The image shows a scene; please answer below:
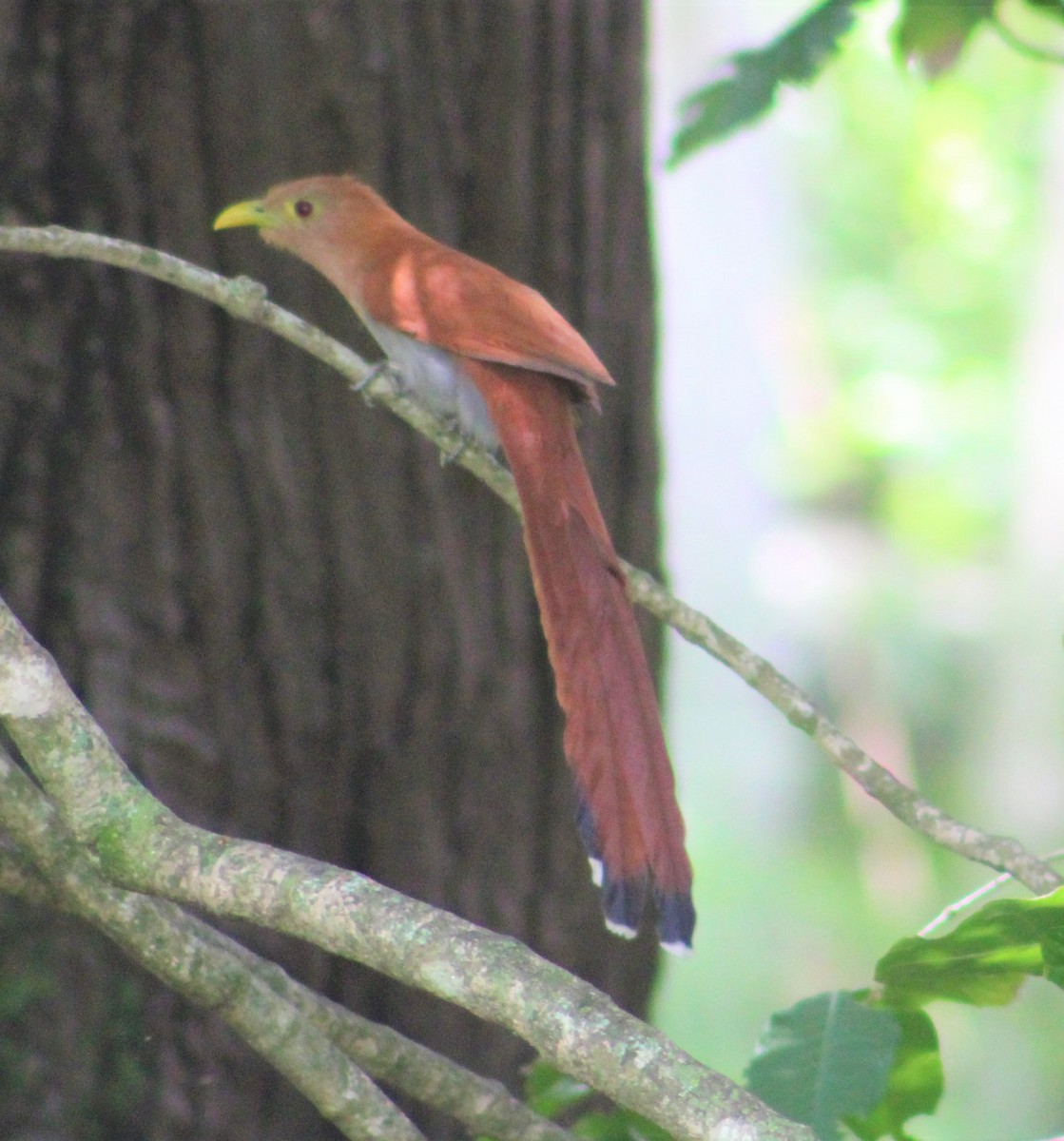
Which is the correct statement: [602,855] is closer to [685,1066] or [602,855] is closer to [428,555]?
[685,1066]


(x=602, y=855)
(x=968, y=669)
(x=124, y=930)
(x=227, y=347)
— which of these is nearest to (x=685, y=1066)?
(x=602, y=855)

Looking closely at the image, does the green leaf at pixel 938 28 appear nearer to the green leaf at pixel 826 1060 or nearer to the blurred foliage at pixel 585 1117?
the green leaf at pixel 826 1060

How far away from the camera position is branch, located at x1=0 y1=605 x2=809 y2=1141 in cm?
108

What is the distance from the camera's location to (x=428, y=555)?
221 cm

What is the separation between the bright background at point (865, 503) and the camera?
7496mm

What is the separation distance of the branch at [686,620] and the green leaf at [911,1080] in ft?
0.61

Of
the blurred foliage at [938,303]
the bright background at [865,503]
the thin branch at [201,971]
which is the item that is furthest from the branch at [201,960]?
the blurred foliage at [938,303]

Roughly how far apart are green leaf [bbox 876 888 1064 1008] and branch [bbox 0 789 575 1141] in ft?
1.48

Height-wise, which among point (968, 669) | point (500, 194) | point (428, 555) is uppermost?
point (500, 194)

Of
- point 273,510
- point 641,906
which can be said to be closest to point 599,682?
point 641,906

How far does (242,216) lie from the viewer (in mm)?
2090

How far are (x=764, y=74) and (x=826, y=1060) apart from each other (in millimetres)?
1390

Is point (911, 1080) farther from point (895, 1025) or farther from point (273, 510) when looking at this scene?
point (273, 510)

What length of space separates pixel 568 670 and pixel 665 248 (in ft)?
28.0
